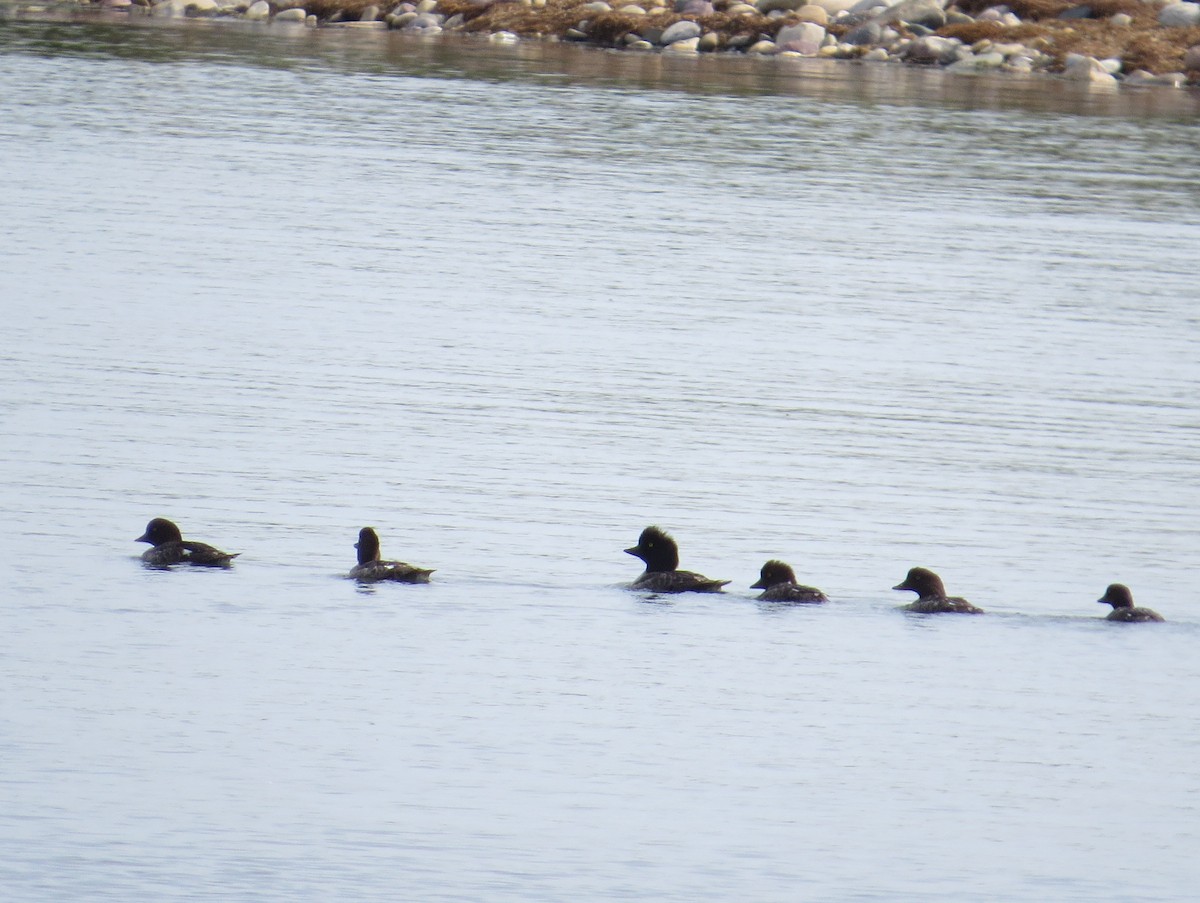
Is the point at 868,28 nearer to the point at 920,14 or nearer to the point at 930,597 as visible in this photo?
the point at 920,14

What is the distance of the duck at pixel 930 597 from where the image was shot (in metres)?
14.9

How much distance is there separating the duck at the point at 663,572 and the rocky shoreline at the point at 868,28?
46.4 meters

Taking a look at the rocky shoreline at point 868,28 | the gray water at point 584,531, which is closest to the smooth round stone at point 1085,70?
the rocky shoreline at point 868,28

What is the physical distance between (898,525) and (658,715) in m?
4.89

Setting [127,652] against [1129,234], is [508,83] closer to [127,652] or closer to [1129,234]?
[1129,234]

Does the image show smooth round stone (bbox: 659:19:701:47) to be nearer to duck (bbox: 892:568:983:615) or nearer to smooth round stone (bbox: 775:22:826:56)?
smooth round stone (bbox: 775:22:826:56)

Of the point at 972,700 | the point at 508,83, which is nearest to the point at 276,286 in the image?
the point at 972,700

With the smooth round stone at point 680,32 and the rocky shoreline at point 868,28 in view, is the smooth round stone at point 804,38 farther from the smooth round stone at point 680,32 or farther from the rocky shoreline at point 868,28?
the smooth round stone at point 680,32

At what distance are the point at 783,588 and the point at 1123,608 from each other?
7.40ft

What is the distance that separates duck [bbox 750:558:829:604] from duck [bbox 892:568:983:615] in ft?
2.10

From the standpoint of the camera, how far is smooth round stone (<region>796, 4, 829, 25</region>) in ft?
212

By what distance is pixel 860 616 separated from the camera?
49.7ft

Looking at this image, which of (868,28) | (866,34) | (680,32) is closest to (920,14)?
(868,28)

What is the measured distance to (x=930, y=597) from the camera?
1495 centimetres
